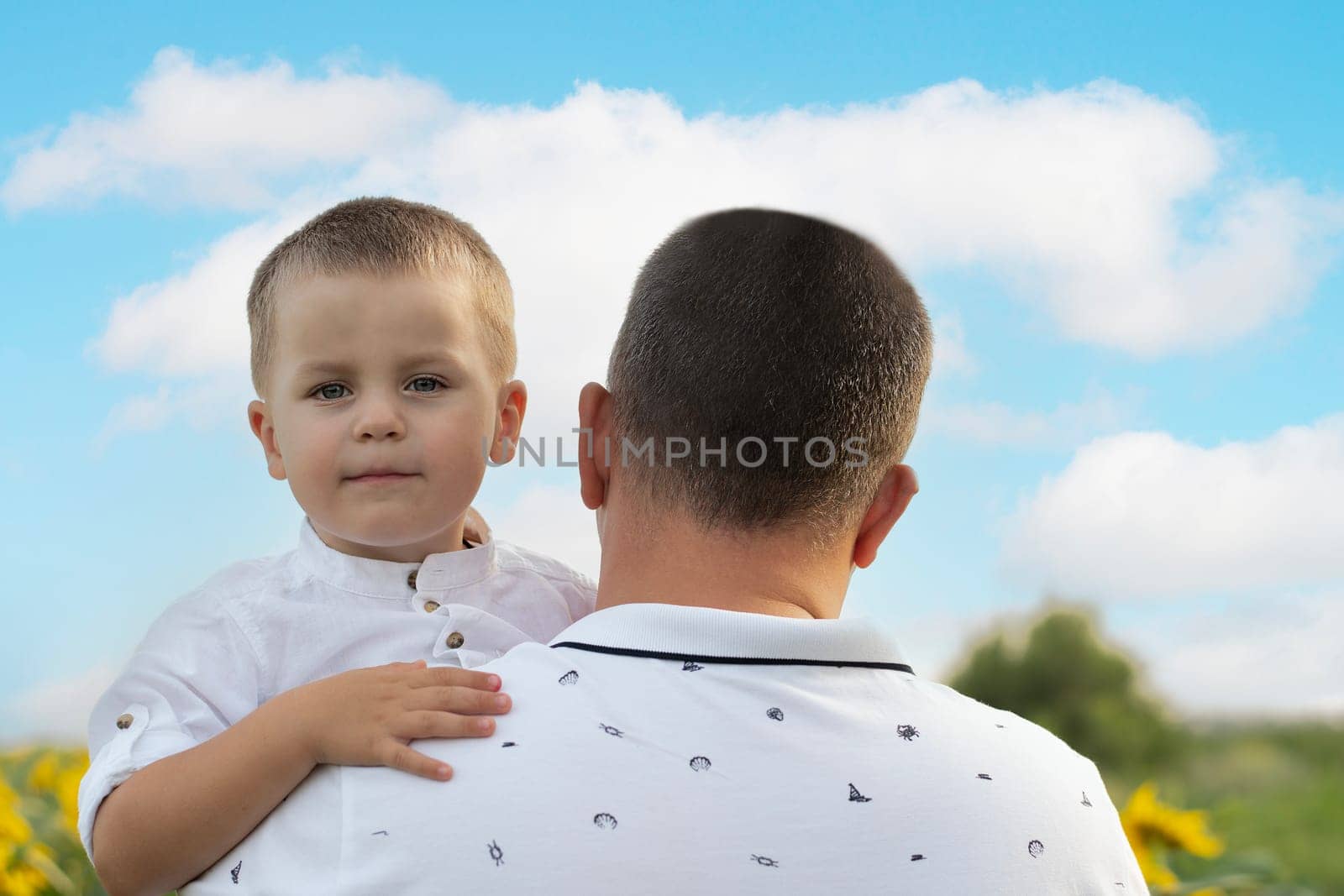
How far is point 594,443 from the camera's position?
1.64 metres

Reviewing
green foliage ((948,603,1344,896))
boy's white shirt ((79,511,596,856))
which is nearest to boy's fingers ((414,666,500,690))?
boy's white shirt ((79,511,596,856))

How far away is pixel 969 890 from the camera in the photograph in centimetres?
131

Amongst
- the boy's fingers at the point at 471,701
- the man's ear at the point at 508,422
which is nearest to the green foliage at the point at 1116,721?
the man's ear at the point at 508,422

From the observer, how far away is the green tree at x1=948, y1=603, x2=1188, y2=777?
32.7 ft

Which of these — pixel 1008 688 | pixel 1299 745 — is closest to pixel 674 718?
pixel 1008 688

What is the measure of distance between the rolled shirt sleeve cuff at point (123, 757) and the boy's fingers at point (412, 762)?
53 cm

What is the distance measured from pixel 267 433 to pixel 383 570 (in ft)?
1.12

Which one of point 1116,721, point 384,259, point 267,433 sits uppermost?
point 384,259

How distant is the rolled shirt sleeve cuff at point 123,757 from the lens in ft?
5.55

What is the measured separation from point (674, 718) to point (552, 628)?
35.4 inches

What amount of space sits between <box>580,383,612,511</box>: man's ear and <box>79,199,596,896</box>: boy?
0.38m

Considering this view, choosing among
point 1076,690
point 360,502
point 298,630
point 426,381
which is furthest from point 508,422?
point 1076,690

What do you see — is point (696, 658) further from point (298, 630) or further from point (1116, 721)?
point (1116, 721)

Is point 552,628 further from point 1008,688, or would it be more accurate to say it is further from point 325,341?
point 1008,688
